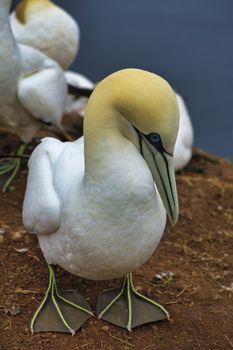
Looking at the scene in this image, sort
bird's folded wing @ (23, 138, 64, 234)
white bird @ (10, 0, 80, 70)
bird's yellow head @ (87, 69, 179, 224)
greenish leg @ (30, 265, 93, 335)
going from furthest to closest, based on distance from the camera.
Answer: white bird @ (10, 0, 80, 70) → greenish leg @ (30, 265, 93, 335) → bird's folded wing @ (23, 138, 64, 234) → bird's yellow head @ (87, 69, 179, 224)

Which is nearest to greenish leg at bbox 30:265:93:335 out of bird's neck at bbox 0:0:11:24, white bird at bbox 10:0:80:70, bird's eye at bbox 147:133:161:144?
bird's eye at bbox 147:133:161:144

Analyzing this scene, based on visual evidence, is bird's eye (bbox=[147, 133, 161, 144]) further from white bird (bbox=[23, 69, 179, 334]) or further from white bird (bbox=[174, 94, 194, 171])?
white bird (bbox=[174, 94, 194, 171])

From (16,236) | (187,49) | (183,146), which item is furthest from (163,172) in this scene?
(187,49)

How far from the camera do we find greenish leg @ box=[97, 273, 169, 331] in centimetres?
207

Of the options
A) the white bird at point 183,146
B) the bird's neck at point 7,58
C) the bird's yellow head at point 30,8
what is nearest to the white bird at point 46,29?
the bird's yellow head at point 30,8

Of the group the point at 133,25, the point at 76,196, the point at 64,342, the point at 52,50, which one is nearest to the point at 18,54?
the point at 52,50

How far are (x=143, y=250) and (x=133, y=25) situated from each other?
3.16 metres

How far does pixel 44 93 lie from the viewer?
9.40ft

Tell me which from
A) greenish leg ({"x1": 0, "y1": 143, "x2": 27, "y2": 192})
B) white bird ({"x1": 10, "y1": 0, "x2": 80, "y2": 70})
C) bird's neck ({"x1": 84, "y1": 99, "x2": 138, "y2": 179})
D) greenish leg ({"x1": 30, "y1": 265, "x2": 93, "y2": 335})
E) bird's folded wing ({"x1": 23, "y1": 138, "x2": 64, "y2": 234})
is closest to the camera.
Answer: bird's neck ({"x1": 84, "y1": 99, "x2": 138, "y2": 179})

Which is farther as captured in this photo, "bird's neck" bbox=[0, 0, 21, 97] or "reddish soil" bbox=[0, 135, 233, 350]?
"bird's neck" bbox=[0, 0, 21, 97]

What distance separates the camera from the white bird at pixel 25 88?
2.77 m

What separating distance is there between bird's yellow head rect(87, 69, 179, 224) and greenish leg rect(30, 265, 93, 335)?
53 cm

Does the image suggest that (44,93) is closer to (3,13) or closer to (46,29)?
(3,13)

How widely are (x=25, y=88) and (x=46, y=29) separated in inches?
25.3
